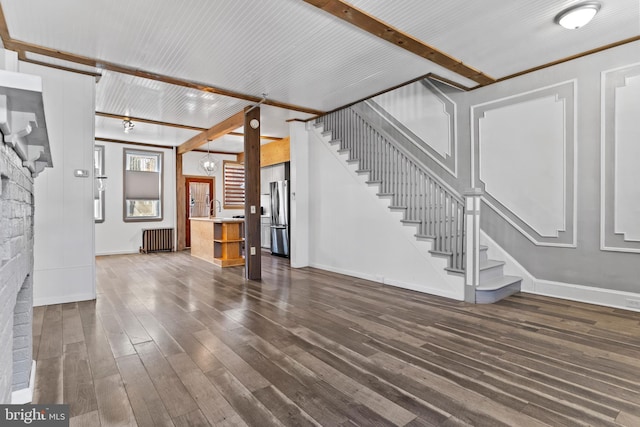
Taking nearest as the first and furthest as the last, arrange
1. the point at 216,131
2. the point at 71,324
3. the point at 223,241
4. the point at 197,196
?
the point at 71,324, the point at 223,241, the point at 216,131, the point at 197,196

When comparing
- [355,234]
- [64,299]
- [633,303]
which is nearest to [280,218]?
[355,234]

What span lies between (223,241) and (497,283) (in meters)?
4.85

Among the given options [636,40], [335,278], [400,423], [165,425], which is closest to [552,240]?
[636,40]

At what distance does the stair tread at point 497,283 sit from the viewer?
380cm

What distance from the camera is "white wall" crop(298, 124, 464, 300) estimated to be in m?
4.37

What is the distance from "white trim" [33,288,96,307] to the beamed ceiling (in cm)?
276

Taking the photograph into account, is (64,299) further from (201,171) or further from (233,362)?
(201,171)

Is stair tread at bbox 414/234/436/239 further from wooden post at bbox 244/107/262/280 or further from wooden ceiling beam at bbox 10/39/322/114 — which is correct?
wooden ceiling beam at bbox 10/39/322/114

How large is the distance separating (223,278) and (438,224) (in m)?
3.43

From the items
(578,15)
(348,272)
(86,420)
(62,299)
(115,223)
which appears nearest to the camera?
(86,420)

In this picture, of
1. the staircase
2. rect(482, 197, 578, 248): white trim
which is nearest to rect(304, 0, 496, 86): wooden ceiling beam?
the staircase

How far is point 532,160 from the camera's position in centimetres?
418

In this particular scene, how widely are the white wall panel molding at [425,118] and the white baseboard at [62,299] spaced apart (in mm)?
5178

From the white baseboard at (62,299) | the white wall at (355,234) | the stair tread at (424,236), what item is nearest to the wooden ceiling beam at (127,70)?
the white wall at (355,234)
